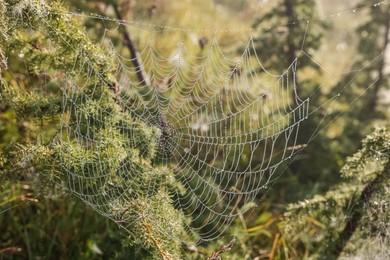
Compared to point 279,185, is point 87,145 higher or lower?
higher

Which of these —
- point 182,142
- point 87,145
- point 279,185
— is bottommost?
point 279,185

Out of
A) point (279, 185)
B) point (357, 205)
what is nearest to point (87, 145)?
point (357, 205)

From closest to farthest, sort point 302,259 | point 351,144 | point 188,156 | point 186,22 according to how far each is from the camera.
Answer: point 302,259, point 188,156, point 351,144, point 186,22

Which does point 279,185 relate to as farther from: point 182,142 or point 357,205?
Result: point 357,205

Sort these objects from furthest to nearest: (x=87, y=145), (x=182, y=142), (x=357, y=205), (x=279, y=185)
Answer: (x=279, y=185)
(x=182, y=142)
(x=357, y=205)
(x=87, y=145)

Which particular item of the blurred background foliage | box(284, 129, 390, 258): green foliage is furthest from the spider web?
box(284, 129, 390, 258): green foliage

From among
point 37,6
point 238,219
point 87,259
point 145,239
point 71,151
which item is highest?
point 37,6

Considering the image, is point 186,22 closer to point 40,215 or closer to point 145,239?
point 40,215

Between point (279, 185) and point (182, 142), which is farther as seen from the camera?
point (279, 185)

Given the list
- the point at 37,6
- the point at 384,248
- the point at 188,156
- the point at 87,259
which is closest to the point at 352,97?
the point at 188,156
